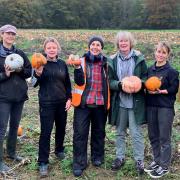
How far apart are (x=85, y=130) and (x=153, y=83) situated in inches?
48.9

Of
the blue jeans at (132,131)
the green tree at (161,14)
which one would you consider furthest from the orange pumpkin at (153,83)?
the green tree at (161,14)

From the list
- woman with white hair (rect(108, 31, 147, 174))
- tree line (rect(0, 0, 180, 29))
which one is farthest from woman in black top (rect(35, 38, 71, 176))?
tree line (rect(0, 0, 180, 29))

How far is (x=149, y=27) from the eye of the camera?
2525 inches

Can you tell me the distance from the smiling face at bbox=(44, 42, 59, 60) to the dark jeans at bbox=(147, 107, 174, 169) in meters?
1.52

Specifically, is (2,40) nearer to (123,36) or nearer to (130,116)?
(123,36)

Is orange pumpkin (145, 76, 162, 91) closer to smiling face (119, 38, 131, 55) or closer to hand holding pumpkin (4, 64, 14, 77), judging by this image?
smiling face (119, 38, 131, 55)

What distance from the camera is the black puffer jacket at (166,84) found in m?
5.09

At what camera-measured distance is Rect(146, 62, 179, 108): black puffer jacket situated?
5.09m

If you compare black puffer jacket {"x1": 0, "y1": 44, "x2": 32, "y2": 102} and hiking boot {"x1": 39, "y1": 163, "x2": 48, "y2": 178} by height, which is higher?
black puffer jacket {"x1": 0, "y1": 44, "x2": 32, "y2": 102}

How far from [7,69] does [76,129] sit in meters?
1.31

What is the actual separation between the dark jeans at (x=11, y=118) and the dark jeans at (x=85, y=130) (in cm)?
85

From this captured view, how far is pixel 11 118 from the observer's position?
219 inches

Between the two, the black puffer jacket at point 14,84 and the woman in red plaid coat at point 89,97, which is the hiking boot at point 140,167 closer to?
the woman in red plaid coat at point 89,97

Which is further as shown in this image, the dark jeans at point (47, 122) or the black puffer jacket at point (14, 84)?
the dark jeans at point (47, 122)
